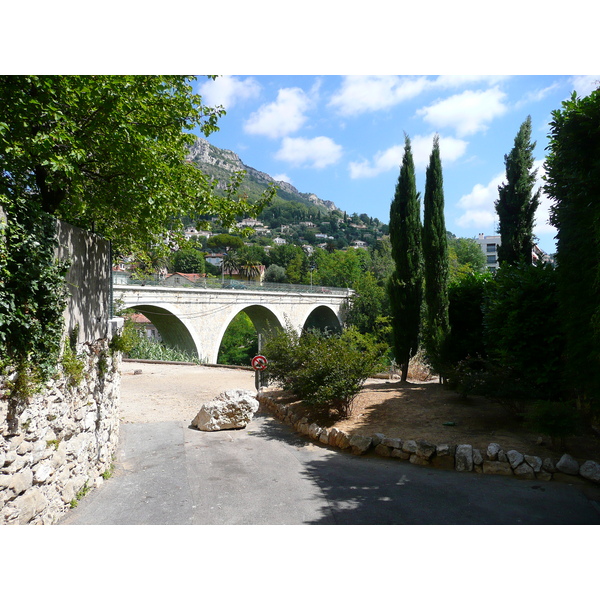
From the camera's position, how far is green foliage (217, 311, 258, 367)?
4694 cm

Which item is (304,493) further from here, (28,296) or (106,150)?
(106,150)

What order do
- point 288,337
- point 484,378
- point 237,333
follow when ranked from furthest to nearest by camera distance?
point 237,333 → point 288,337 → point 484,378

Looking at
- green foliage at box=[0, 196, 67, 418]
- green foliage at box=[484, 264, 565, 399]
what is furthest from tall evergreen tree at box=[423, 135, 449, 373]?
green foliage at box=[0, 196, 67, 418]

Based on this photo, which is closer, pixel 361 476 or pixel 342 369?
pixel 361 476

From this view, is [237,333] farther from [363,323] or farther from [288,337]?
[288,337]

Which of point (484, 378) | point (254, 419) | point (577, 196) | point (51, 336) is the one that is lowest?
point (254, 419)

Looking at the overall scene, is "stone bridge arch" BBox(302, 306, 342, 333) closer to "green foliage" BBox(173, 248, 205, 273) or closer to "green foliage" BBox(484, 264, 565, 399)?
"green foliage" BBox(484, 264, 565, 399)

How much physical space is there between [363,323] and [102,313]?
108ft

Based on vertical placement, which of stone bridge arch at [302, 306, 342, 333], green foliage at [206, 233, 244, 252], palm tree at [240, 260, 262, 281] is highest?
green foliage at [206, 233, 244, 252]

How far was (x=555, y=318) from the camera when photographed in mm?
6070

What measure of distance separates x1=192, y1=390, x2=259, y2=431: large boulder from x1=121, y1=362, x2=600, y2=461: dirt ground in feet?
3.63

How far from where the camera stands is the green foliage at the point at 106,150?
3766 mm

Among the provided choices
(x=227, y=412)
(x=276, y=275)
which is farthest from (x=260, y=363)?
(x=276, y=275)

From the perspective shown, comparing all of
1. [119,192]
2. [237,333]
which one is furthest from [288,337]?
[237,333]
